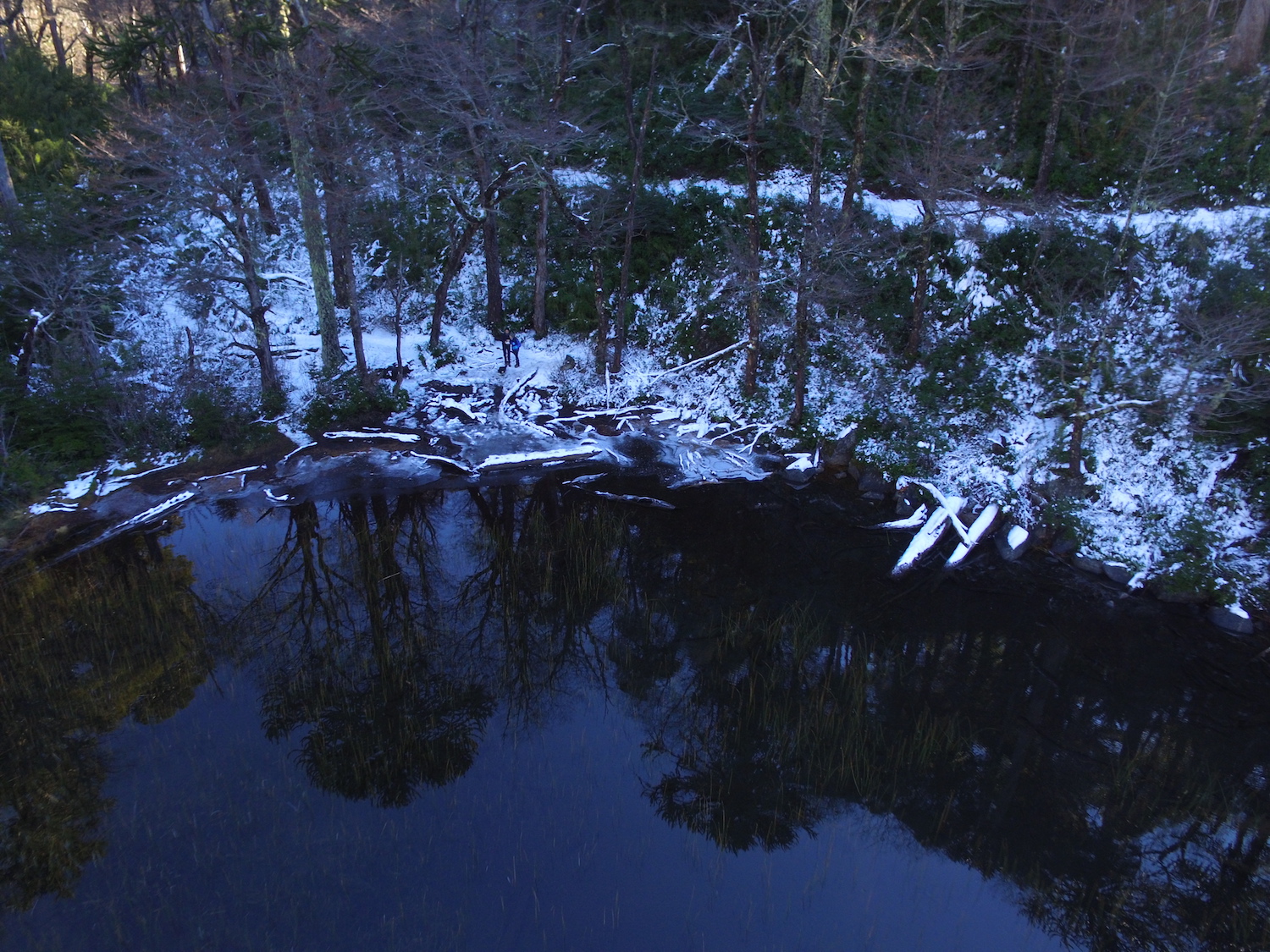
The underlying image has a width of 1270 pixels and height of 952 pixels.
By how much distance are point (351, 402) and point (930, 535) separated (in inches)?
578

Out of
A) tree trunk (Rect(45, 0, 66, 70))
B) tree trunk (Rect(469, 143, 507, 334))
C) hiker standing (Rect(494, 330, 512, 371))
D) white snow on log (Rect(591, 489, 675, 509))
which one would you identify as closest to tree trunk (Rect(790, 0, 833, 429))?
white snow on log (Rect(591, 489, 675, 509))

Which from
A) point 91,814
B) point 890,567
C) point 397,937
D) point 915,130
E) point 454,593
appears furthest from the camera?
point 915,130

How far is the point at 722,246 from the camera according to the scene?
73.2 ft

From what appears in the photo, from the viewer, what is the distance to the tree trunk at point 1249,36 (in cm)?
1931

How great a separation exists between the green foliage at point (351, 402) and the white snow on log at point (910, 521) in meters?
12.9

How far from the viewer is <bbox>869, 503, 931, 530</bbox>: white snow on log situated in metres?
15.6

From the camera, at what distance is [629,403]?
2098 centimetres

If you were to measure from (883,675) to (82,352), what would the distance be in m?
19.5

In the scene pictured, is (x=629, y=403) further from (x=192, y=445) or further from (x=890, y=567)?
(x=192, y=445)

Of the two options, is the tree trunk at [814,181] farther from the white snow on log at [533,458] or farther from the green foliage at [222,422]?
the green foliage at [222,422]

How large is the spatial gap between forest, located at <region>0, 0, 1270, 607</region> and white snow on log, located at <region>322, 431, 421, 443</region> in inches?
15.7

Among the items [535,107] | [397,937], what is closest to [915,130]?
[535,107]

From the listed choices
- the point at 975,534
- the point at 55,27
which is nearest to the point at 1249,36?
the point at 975,534

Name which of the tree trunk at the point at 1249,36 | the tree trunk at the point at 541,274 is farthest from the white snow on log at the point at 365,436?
the tree trunk at the point at 1249,36
